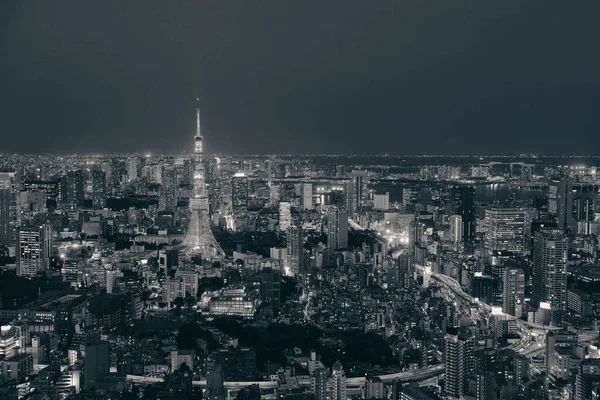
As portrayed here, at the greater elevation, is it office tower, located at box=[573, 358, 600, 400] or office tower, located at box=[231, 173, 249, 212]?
office tower, located at box=[231, 173, 249, 212]

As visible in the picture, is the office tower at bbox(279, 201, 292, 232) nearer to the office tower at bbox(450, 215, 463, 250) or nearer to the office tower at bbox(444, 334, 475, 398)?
the office tower at bbox(450, 215, 463, 250)

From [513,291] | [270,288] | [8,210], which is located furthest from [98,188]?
[513,291]

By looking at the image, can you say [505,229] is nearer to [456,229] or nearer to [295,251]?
[456,229]

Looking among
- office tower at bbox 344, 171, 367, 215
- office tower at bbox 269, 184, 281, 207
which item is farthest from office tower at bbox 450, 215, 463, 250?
office tower at bbox 269, 184, 281, 207

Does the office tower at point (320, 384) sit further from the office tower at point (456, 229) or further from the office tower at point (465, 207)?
the office tower at point (465, 207)

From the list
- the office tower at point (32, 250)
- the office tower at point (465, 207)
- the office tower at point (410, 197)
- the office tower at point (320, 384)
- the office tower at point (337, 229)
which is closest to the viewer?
the office tower at point (320, 384)

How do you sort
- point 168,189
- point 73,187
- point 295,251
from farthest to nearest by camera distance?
point 168,189 → point 73,187 → point 295,251

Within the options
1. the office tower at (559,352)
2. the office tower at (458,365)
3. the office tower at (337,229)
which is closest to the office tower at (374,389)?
the office tower at (458,365)
